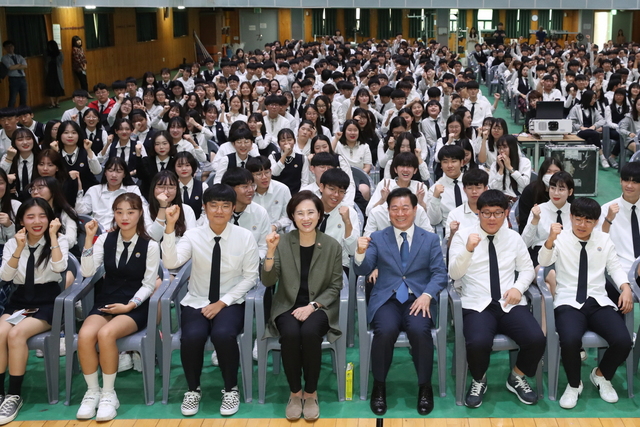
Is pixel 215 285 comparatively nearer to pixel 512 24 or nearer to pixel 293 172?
pixel 293 172

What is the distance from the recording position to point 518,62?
13.7 m

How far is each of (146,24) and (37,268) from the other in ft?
61.8

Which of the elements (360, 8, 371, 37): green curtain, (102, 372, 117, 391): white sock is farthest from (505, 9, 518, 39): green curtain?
(102, 372, 117, 391): white sock

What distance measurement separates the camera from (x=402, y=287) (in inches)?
164

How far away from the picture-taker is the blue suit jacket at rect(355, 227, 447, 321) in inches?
163

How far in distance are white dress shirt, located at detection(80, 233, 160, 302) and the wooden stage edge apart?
704 millimetres

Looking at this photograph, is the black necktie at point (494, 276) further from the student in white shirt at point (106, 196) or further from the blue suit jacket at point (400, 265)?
the student in white shirt at point (106, 196)

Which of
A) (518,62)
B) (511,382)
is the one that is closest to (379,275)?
(511,382)

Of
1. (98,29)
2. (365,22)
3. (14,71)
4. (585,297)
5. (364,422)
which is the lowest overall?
(364,422)

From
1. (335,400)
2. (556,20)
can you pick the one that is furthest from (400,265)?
(556,20)

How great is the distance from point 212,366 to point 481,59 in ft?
54.9

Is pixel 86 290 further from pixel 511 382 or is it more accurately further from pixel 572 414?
pixel 572 414

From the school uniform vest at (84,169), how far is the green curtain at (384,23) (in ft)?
81.7

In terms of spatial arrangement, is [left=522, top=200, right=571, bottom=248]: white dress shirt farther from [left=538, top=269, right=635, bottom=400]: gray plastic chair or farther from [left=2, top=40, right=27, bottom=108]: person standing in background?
[left=2, top=40, right=27, bottom=108]: person standing in background
